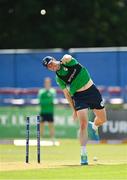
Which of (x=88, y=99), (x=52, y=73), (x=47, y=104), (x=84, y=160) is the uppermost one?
(x=52, y=73)

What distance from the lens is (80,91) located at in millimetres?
15930

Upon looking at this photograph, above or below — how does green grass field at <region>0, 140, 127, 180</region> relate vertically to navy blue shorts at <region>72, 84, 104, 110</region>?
below

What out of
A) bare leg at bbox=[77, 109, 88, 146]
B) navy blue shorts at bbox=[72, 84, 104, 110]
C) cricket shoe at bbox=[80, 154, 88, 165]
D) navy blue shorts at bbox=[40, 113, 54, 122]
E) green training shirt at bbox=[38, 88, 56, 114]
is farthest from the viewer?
green training shirt at bbox=[38, 88, 56, 114]

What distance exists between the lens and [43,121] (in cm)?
2581

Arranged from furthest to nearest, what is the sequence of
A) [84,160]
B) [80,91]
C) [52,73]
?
[52,73] < [80,91] < [84,160]

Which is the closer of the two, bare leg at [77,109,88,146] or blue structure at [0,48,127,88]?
bare leg at [77,109,88,146]

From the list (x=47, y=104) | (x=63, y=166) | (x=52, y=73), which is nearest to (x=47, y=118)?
(x=47, y=104)

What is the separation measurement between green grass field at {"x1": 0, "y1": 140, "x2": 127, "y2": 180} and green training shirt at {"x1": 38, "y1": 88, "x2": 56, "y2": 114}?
508cm
